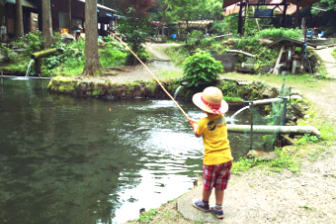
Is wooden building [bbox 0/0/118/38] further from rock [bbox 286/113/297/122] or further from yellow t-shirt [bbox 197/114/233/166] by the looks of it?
yellow t-shirt [bbox 197/114/233/166]

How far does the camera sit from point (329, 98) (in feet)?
28.9

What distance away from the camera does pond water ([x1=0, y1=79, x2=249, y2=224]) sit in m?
3.99

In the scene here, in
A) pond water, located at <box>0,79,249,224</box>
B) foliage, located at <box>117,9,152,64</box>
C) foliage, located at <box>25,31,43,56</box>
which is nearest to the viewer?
pond water, located at <box>0,79,249,224</box>

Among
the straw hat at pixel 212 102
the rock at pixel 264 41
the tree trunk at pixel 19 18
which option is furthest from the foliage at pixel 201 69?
the tree trunk at pixel 19 18

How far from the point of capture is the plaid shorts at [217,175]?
3076 mm

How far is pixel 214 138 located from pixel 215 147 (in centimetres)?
10

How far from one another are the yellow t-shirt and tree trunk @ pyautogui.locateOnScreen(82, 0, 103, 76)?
451 inches

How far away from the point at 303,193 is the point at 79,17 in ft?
90.9

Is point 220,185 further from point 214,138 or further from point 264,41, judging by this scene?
point 264,41

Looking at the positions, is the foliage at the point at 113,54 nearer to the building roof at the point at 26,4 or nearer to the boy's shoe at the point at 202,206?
the building roof at the point at 26,4

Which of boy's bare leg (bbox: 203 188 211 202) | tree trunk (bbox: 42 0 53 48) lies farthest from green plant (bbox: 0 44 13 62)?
boy's bare leg (bbox: 203 188 211 202)

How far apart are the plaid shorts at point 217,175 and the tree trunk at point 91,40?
11.6 metres

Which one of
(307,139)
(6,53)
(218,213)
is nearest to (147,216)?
(218,213)

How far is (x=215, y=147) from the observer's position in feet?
10.2
